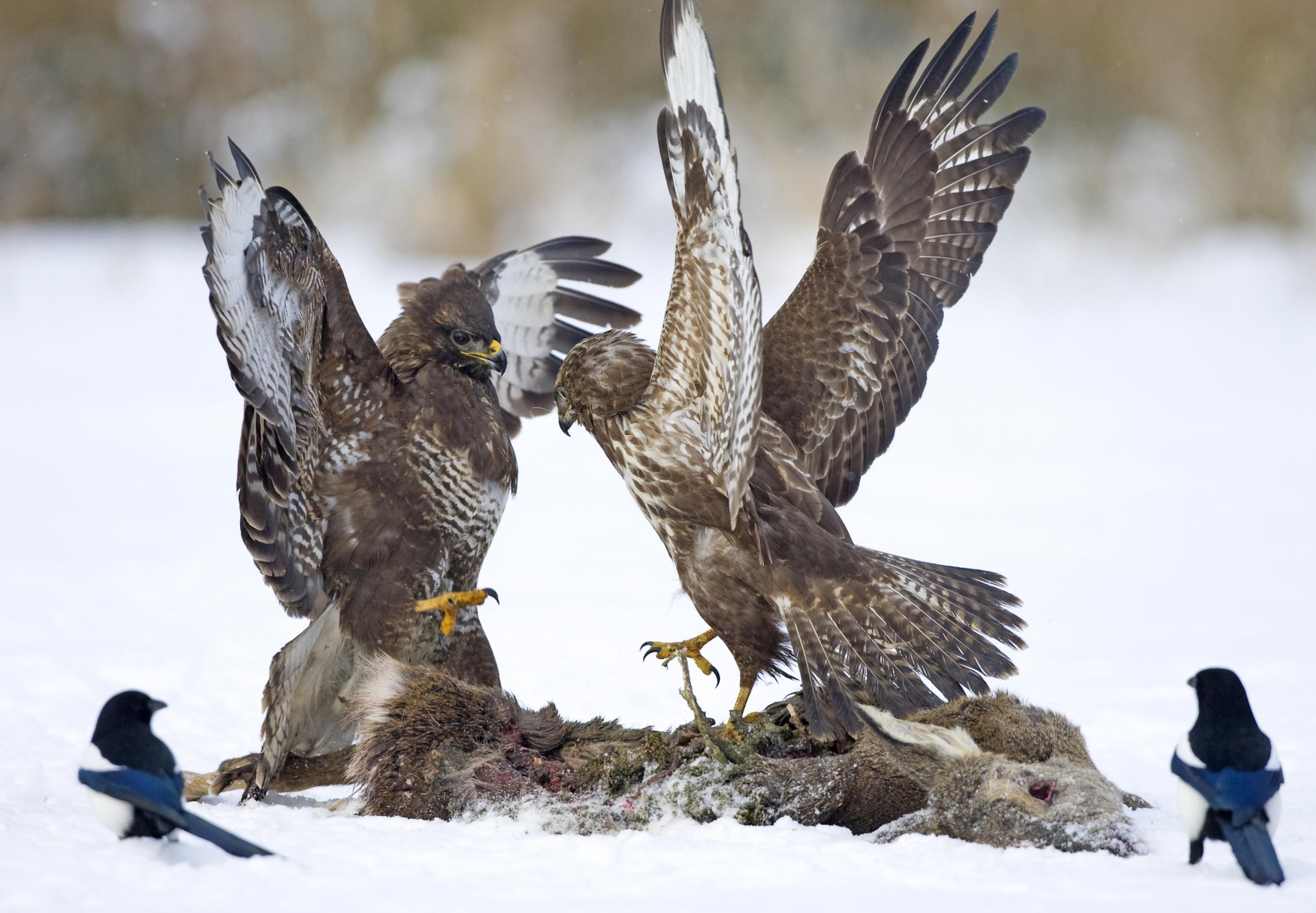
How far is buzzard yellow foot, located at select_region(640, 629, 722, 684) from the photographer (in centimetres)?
414

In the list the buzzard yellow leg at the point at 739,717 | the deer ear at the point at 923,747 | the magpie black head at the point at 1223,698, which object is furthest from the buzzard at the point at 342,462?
the magpie black head at the point at 1223,698

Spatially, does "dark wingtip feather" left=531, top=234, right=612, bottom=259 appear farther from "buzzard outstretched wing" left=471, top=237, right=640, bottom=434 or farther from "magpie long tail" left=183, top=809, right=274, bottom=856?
"magpie long tail" left=183, top=809, right=274, bottom=856

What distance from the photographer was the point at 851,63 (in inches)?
685

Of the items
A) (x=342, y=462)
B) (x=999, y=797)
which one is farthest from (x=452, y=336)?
(x=999, y=797)

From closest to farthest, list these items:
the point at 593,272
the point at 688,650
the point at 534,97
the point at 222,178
Answer: the point at 222,178 → the point at 688,650 → the point at 593,272 → the point at 534,97

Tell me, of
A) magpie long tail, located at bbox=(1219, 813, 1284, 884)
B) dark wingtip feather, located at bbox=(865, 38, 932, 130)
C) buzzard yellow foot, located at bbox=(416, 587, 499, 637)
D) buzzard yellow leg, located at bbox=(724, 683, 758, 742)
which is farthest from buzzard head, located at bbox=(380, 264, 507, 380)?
magpie long tail, located at bbox=(1219, 813, 1284, 884)

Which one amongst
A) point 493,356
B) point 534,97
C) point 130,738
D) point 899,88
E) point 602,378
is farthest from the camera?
point 534,97

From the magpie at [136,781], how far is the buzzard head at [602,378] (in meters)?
1.60

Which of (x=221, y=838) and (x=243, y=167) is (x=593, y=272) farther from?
(x=221, y=838)

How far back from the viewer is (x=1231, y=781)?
2.78m

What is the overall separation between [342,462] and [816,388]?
1584 millimetres

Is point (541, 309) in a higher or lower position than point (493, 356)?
higher

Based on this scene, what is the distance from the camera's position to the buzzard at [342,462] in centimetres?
407

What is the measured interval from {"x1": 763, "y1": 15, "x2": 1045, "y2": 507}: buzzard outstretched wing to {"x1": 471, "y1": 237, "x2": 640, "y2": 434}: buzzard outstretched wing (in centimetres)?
119
